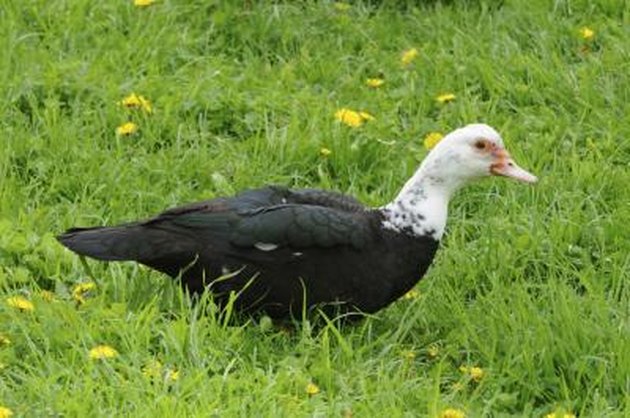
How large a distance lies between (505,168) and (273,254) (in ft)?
2.81

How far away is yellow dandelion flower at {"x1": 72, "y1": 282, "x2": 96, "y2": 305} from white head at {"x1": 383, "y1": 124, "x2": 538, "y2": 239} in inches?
39.3

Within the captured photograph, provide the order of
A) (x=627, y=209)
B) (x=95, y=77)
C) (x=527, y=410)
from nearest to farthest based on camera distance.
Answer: (x=527, y=410) < (x=627, y=209) < (x=95, y=77)

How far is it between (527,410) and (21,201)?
2213mm

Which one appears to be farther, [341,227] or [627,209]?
[627,209]

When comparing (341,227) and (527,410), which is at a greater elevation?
(341,227)

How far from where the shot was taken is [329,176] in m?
6.39

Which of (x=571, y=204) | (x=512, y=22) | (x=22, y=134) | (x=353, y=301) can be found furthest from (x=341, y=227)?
(x=512, y=22)

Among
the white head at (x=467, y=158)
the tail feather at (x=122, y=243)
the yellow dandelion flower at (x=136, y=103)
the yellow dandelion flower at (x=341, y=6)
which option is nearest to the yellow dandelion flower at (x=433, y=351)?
the white head at (x=467, y=158)

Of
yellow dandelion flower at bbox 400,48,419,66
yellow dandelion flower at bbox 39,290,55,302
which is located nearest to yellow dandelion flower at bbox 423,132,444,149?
yellow dandelion flower at bbox 400,48,419,66

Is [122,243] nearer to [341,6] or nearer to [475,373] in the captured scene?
[475,373]

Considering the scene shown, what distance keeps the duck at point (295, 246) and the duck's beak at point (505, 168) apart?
0.08 metres

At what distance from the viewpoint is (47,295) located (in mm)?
5266

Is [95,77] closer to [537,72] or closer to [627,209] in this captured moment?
[537,72]

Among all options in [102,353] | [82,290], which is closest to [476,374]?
[102,353]
